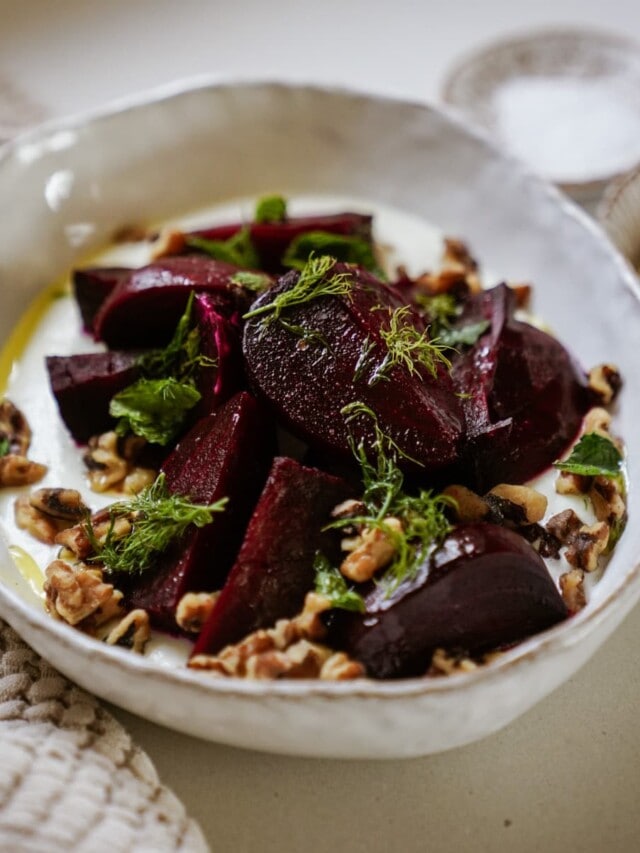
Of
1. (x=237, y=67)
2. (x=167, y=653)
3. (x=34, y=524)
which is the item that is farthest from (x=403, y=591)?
(x=237, y=67)

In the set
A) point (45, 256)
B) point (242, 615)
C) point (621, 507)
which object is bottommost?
point (621, 507)

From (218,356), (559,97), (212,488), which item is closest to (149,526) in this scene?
(212,488)

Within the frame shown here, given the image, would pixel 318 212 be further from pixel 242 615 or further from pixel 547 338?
pixel 242 615

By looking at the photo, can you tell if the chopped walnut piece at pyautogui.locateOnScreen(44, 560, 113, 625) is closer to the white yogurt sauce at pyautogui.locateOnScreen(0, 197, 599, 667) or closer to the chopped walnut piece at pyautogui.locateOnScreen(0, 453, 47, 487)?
the white yogurt sauce at pyautogui.locateOnScreen(0, 197, 599, 667)

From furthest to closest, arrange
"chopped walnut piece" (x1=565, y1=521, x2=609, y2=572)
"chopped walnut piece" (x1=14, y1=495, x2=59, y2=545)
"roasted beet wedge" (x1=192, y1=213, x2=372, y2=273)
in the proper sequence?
1. "roasted beet wedge" (x1=192, y1=213, x2=372, y2=273)
2. "chopped walnut piece" (x1=14, y1=495, x2=59, y2=545)
3. "chopped walnut piece" (x1=565, y1=521, x2=609, y2=572)

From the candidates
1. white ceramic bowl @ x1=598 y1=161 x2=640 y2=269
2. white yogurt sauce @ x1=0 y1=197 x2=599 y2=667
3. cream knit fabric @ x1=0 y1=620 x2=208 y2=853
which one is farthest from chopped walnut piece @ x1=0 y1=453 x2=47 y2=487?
white ceramic bowl @ x1=598 y1=161 x2=640 y2=269

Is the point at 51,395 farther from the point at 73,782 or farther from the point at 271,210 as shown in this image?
the point at 73,782

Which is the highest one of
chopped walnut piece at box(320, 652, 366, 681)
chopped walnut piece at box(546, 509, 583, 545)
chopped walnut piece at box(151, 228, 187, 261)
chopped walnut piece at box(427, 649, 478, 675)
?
chopped walnut piece at box(151, 228, 187, 261)
